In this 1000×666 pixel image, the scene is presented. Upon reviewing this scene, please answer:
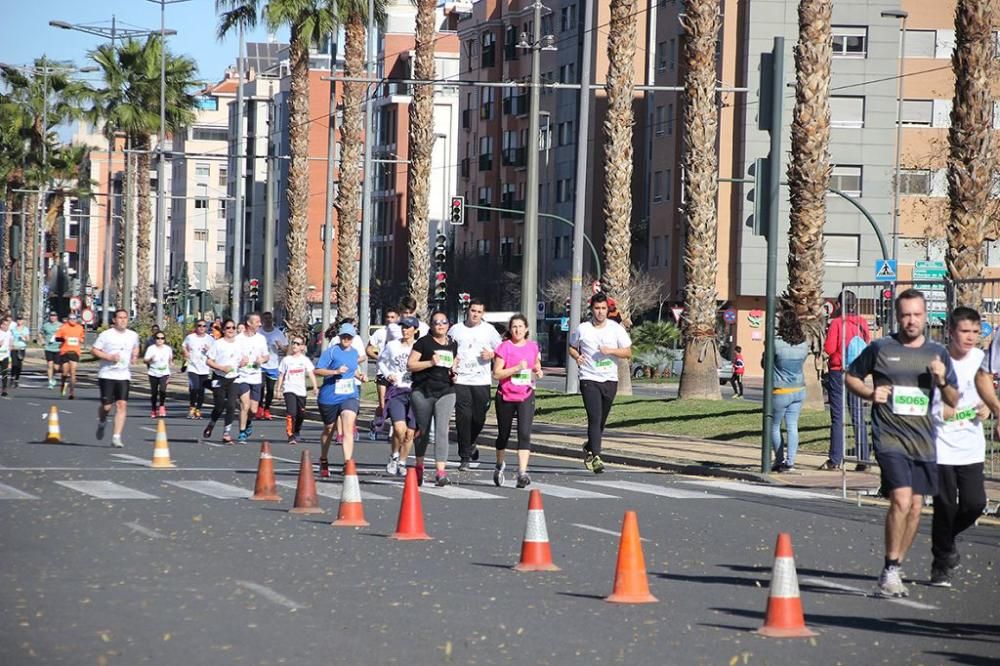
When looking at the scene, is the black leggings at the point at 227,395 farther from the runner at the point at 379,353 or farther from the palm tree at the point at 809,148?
the palm tree at the point at 809,148

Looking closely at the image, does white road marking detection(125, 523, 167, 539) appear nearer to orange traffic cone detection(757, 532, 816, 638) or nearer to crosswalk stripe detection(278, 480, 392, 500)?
crosswalk stripe detection(278, 480, 392, 500)

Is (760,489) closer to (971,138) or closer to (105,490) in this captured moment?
(971,138)

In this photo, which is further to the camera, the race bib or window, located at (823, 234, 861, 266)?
window, located at (823, 234, 861, 266)

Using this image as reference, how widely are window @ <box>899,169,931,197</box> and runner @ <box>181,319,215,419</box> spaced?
47403mm

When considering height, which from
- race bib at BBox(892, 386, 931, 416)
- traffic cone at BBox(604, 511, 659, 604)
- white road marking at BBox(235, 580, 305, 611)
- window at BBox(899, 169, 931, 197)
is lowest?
white road marking at BBox(235, 580, 305, 611)

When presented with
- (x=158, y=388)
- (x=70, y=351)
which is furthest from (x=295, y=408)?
(x=70, y=351)

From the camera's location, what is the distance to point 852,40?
7794 centimetres

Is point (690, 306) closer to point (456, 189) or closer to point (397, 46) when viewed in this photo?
point (456, 189)

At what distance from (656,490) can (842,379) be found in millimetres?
2759

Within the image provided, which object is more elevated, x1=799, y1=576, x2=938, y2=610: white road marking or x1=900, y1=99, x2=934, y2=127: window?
x1=900, y1=99, x2=934, y2=127: window

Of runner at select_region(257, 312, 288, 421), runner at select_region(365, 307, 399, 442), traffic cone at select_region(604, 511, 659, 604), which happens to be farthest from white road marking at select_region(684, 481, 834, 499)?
runner at select_region(257, 312, 288, 421)

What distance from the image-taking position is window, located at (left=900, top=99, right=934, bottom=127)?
77.1 metres

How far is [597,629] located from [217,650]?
207cm

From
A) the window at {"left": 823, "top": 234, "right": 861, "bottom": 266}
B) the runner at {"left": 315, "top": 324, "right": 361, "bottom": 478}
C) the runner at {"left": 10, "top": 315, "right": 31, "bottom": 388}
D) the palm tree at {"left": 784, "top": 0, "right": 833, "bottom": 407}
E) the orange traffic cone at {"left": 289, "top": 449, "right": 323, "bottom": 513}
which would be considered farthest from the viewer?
the window at {"left": 823, "top": 234, "right": 861, "bottom": 266}
